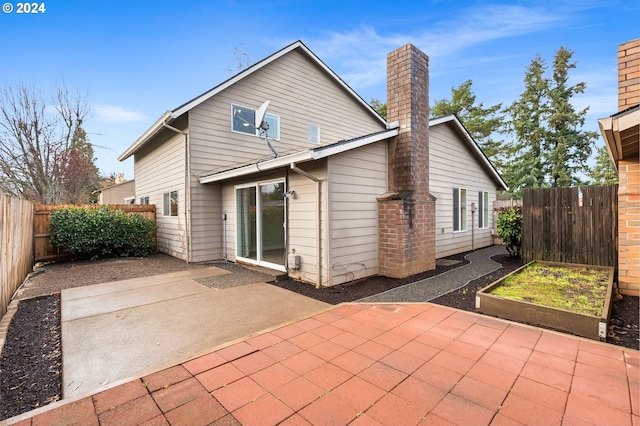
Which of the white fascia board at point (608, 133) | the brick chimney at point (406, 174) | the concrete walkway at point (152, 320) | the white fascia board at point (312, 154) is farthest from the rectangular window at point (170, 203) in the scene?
the white fascia board at point (608, 133)

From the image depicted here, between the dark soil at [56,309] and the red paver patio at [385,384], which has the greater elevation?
the red paver patio at [385,384]

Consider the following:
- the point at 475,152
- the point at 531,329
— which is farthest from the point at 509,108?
the point at 531,329

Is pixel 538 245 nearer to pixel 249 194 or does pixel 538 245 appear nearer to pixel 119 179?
pixel 249 194

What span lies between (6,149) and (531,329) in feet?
62.7

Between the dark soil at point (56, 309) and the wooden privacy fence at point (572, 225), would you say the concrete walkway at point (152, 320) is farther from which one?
the wooden privacy fence at point (572, 225)

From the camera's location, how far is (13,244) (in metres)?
4.86

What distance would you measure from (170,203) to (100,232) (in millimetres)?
2061

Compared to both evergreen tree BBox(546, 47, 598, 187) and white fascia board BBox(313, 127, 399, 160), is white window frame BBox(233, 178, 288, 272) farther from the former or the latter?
evergreen tree BBox(546, 47, 598, 187)

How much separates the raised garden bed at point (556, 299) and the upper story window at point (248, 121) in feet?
24.4

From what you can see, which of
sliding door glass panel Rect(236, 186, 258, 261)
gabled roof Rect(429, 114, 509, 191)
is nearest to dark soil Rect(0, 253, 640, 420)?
sliding door glass panel Rect(236, 186, 258, 261)

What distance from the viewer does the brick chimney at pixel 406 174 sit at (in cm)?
596

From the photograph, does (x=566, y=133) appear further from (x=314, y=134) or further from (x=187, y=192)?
(x=187, y=192)

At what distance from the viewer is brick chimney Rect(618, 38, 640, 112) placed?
14.1ft

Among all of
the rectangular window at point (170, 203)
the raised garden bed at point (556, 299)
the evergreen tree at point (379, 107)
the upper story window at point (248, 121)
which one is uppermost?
the evergreen tree at point (379, 107)
